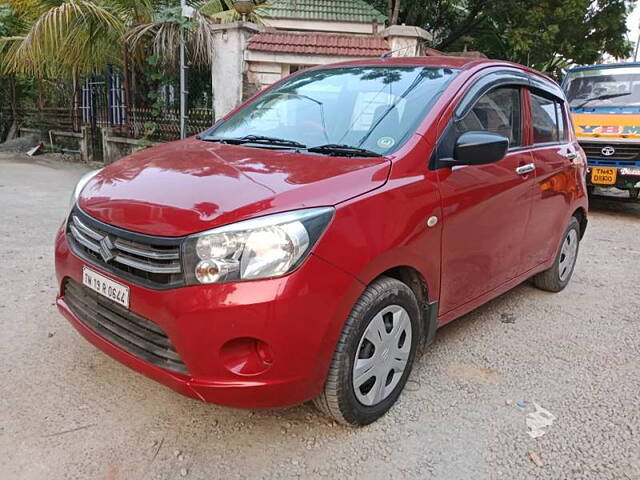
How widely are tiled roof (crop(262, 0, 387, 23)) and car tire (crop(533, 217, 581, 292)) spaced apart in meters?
10.2

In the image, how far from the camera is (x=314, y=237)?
2119mm

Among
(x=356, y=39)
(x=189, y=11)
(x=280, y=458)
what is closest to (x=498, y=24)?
(x=356, y=39)

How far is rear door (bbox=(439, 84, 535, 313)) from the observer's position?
283 centimetres

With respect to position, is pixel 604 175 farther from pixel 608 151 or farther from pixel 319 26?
pixel 319 26

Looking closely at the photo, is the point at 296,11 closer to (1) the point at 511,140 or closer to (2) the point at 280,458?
(1) the point at 511,140

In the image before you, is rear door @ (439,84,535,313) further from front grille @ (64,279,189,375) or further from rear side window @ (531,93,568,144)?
front grille @ (64,279,189,375)

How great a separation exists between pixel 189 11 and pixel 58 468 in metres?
A: 8.35

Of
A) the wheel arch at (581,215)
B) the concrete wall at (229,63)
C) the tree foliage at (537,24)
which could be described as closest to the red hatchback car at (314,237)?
the wheel arch at (581,215)

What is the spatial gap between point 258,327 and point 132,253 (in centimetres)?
63

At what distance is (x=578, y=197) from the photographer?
4.40 metres

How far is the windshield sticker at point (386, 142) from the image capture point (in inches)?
106

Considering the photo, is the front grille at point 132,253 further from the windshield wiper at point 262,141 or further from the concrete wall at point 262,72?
the concrete wall at point 262,72

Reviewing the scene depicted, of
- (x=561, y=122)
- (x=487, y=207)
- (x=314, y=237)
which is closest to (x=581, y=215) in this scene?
(x=561, y=122)

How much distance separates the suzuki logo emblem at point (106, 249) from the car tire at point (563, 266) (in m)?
3.41
